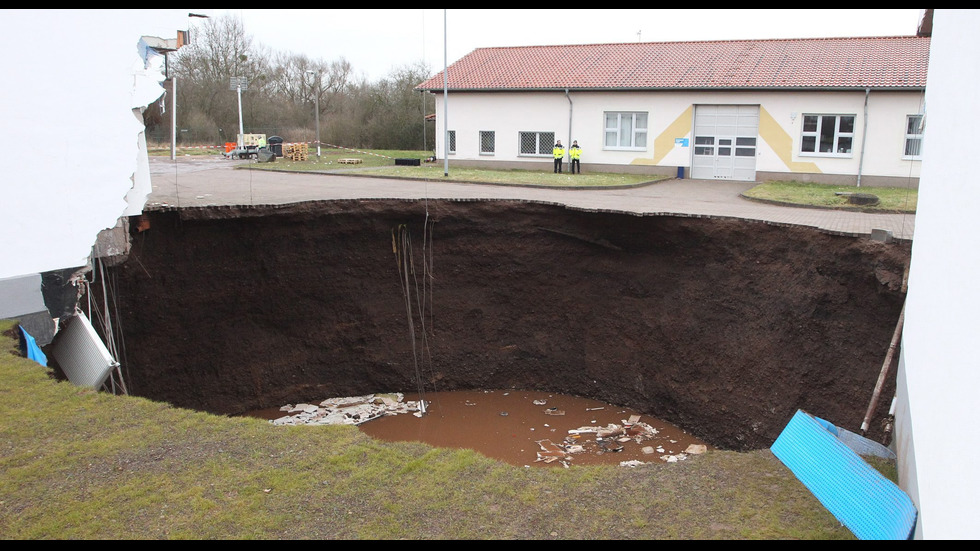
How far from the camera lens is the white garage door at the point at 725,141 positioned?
21062mm

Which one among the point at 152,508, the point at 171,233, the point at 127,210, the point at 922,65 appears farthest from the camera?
the point at 922,65

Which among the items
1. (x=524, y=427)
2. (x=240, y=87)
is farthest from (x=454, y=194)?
(x=240, y=87)

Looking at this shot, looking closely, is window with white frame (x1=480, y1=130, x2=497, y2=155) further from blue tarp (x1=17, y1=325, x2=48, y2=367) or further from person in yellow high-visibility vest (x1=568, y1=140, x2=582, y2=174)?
blue tarp (x1=17, y1=325, x2=48, y2=367)

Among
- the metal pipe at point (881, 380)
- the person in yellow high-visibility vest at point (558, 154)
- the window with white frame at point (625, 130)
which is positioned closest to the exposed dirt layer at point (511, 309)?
the metal pipe at point (881, 380)

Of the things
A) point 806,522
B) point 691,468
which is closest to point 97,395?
point 691,468

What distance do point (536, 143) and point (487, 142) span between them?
1921 mm

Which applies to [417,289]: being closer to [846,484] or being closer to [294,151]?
[846,484]

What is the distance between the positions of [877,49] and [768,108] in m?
4.28

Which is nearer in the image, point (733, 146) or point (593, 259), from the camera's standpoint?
point (593, 259)

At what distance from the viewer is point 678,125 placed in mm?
21734

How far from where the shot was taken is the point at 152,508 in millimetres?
5918

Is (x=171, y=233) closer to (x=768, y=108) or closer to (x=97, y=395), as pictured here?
(x=97, y=395)

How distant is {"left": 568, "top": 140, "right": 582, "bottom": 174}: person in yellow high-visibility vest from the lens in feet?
73.2

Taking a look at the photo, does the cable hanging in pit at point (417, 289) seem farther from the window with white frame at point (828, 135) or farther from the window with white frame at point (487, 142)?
the window with white frame at point (828, 135)
